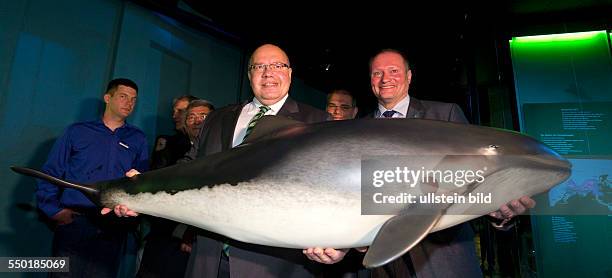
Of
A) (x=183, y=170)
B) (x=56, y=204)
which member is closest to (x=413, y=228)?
(x=183, y=170)

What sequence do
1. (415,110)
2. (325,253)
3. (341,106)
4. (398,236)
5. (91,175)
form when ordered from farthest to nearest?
1. (341,106)
2. (91,175)
3. (415,110)
4. (325,253)
5. (398,236)

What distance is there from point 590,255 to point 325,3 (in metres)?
5.08

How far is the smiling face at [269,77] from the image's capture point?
2088 millimetres

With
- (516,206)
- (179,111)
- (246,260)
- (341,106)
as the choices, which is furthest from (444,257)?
(179,111)

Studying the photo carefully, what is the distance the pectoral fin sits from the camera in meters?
1.07

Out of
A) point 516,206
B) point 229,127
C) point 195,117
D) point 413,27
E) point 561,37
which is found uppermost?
point 413,27

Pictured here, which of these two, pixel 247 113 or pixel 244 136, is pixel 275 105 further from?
pixel 244 136

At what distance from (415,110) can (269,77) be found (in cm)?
95

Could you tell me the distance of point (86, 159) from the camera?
345 cm

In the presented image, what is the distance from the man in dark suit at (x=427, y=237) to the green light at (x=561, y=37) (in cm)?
406

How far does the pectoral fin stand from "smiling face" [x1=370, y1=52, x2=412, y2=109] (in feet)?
3.97

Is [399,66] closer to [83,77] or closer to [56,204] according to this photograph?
[56,204]

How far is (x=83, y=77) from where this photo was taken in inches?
181

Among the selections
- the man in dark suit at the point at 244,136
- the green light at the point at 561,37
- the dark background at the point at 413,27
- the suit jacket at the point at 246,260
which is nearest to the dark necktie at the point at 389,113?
the man in dark suit at the point at 244,136
